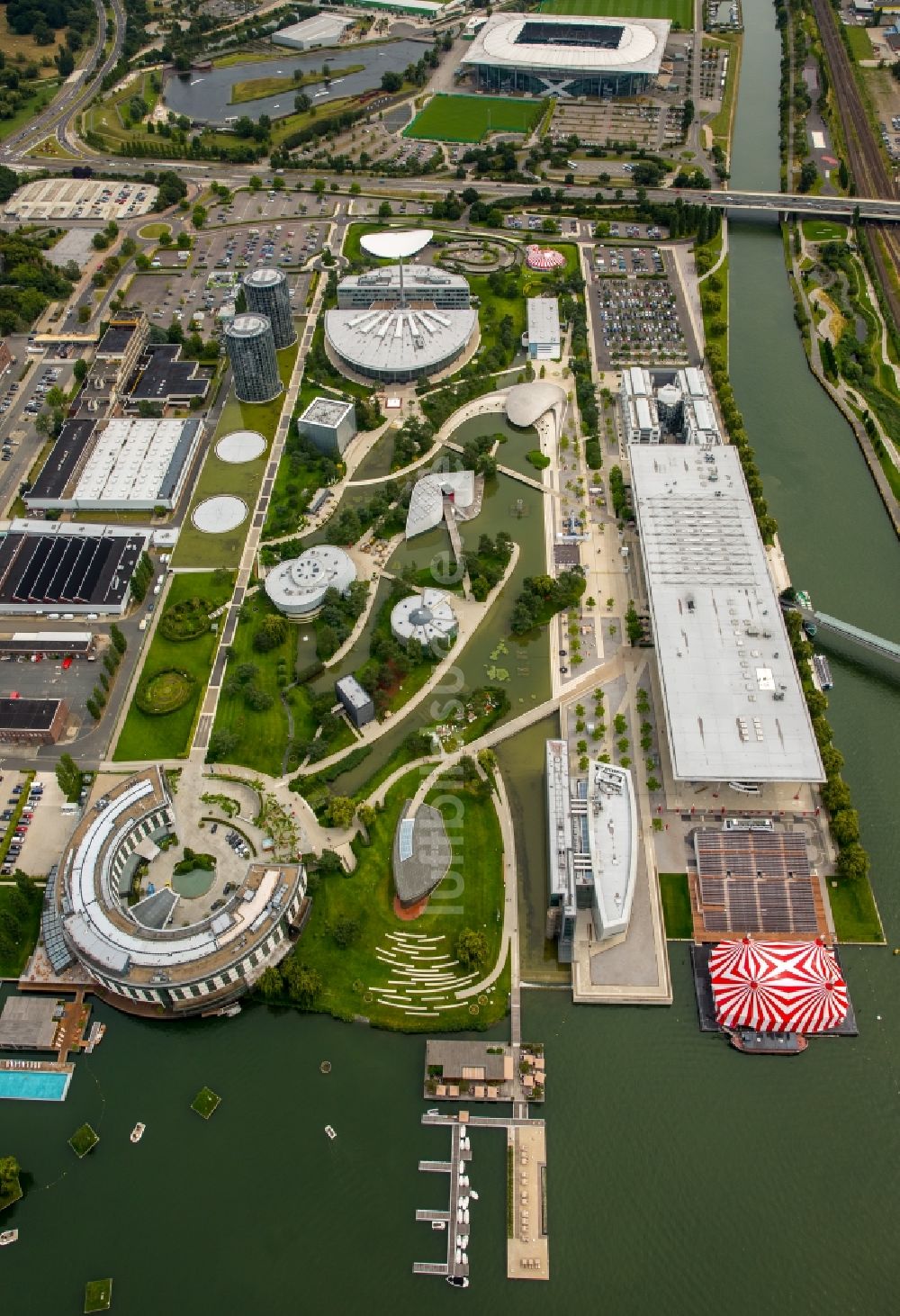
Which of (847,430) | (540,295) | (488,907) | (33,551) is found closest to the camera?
(488,907)

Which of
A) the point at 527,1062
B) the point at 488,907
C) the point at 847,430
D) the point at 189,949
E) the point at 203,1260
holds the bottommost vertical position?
the point at 203,1260

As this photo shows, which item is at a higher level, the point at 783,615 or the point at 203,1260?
the point at 783,615

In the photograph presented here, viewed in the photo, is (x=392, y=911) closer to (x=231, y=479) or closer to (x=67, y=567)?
(x=67, y=567)

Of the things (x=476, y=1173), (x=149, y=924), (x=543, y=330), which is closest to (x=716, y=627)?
(x=476, y=1173)

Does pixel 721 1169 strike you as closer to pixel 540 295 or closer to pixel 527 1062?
pixel 527 1062

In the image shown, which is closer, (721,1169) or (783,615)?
(721,1169)

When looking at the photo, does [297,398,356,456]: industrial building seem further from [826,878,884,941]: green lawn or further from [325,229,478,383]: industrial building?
[826,878,884,941]: green lawn

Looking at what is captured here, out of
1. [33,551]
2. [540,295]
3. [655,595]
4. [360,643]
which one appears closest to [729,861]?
[655,595]

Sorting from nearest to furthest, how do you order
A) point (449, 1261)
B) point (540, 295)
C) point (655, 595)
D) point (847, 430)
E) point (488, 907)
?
1. point (449, 1261)
2. point (488, 907)
3. point (655, 595)
4. point (847, 430)
5. point (540, 295)
